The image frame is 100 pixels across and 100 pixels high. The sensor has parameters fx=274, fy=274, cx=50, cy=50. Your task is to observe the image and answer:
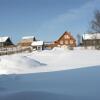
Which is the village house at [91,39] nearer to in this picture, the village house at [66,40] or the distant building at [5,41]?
the village house at [66,40]

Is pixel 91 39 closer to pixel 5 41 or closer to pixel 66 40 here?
pixel 66 40

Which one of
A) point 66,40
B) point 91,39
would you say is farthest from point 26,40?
point 91,39

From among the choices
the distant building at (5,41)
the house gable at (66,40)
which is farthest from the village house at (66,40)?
the distant building at (5,41)

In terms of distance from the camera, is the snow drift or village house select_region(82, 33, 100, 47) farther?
village house select_region(82, 33, 100, 47)

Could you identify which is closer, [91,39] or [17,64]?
[17,64]

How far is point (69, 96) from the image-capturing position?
6.71 m

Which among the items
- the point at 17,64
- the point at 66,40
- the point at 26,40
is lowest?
the point at 17,64

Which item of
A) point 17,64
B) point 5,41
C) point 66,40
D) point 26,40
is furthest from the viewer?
point 66,40

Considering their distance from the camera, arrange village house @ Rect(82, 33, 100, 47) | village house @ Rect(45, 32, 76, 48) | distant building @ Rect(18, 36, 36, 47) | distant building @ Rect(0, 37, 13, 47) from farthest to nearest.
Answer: village house @ Rect(45, 32, 76, 48) → distant building @ Rect(18, 36, 36, 47) → distant building @ Rect(0, 37, 13, 47) → village house @ Rect(82, 33, 100, 47)

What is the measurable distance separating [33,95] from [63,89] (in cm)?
126

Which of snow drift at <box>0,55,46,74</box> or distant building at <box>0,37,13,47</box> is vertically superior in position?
distant building at <box>0,37,13,47</box>

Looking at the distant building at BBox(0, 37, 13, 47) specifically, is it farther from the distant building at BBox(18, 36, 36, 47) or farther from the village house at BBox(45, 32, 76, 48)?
the village house at BBox(45, 32, 76, 48)

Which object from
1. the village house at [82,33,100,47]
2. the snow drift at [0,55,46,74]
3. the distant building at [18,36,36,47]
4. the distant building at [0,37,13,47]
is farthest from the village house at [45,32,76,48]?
the snow drift at [0,55,46,74]

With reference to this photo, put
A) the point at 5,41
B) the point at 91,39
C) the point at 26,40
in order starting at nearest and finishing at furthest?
the point at 91,39 → the point at 5,41 → the point at 26,40
